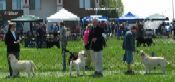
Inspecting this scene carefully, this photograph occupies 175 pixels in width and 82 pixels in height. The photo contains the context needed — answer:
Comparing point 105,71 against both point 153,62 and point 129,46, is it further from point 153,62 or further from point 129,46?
point 153,62

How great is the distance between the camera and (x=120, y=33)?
6706 cm

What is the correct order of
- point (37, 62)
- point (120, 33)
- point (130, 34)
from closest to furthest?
point (130, 34) → point (37, 62) → point (120, 33)

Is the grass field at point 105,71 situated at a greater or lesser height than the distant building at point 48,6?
lesser

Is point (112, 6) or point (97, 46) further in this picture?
point (112, 6)

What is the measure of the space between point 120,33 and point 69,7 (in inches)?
509

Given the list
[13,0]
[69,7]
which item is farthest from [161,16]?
[13,0]

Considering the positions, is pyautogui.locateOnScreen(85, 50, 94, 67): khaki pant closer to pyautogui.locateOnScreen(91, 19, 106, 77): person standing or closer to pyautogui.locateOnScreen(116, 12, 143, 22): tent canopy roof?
pyautogui.locateOnScreen(91, 19, 106, 77): person standing

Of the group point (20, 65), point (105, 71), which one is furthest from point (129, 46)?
point (20, 65)

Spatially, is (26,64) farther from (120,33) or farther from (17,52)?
(120,33)

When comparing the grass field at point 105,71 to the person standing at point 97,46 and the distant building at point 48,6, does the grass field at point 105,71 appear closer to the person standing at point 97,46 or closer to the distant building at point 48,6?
the person standing at point 97,46

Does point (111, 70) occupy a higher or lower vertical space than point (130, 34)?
lower

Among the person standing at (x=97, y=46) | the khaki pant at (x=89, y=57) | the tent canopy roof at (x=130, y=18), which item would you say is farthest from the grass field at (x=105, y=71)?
the tent canopy roof at (x=130, y=18)

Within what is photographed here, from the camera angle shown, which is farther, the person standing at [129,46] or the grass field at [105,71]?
the person standing at [129,46]

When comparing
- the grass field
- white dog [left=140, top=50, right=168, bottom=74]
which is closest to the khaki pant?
the grass field
